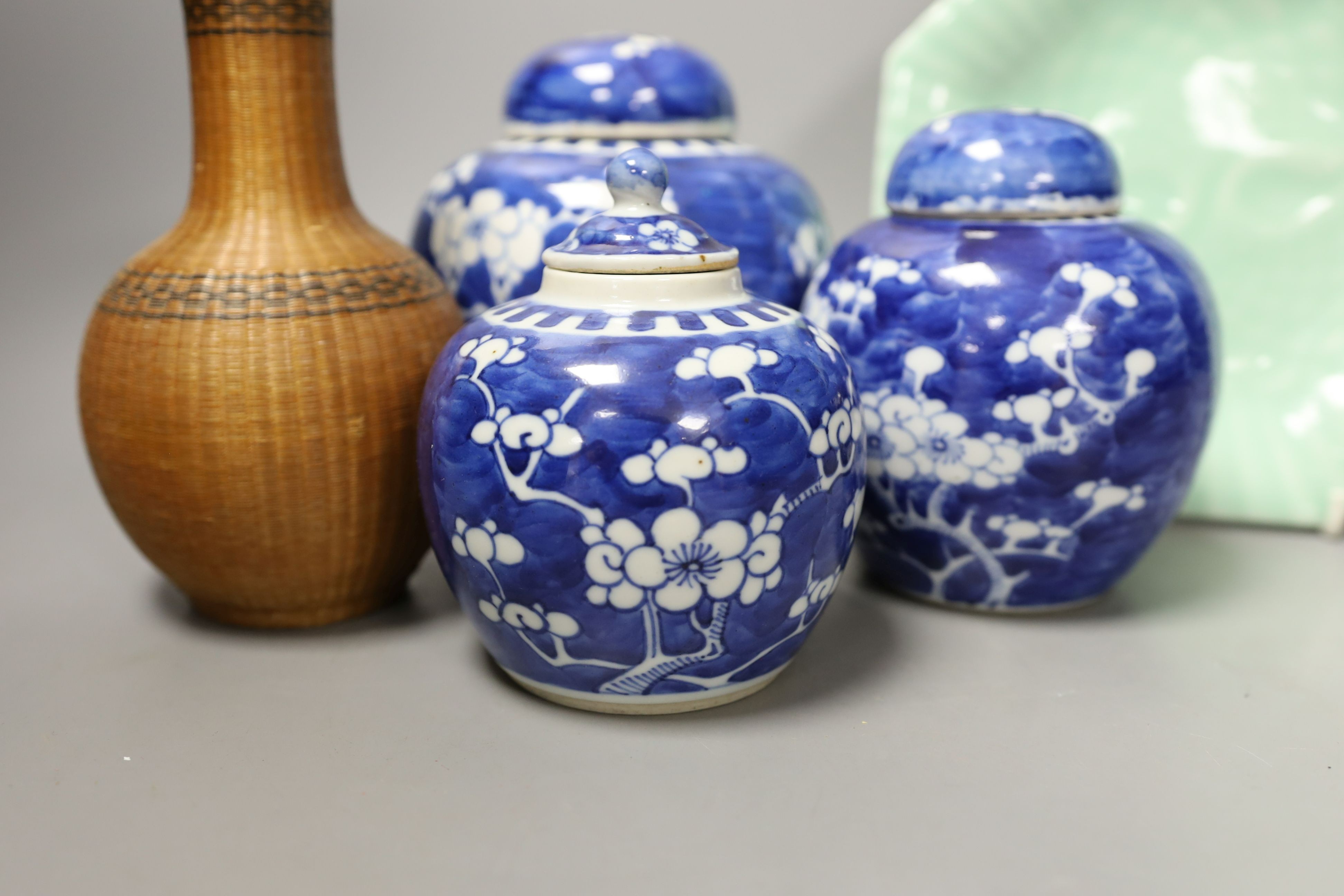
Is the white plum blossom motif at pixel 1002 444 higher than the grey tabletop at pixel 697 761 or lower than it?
higher

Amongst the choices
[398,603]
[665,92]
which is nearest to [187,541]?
[398,603]

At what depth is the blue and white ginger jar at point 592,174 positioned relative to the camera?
156cm

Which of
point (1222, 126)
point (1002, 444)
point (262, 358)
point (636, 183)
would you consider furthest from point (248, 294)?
point (1222, 126)

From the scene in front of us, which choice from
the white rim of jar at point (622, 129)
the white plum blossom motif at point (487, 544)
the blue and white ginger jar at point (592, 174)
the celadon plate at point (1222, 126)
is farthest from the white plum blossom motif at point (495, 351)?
the celadon plate at point (1222, 126)

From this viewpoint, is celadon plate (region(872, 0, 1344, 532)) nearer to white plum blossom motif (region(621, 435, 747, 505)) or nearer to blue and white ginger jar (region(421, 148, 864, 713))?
blue and white ginger jar (region(421, 148, 864, 713))

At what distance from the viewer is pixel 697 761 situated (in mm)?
1146

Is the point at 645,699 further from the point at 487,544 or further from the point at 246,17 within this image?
the point at 246,17

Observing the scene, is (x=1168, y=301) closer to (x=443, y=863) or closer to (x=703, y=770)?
(x=703, y=770)

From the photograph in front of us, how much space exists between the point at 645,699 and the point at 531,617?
0.13m

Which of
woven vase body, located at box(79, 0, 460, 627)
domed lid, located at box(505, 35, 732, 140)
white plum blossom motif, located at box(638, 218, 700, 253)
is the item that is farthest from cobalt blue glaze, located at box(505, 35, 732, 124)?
white plum blossom motif, located at box(638, 218, 700, 253)

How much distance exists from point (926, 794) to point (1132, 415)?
1.59 feet

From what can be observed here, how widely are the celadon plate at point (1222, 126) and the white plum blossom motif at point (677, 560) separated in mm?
885

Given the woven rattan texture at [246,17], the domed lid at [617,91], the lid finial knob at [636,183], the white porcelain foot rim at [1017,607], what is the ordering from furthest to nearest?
the domed lid at [617,91] < the white porcelain foot rim at [1017,607] < the woven rattan texture at [246,17] < the lid finial knob at [636,183]

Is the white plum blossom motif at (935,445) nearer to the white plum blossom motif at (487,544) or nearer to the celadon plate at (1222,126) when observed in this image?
the white plum blossom motif at (487,544)
